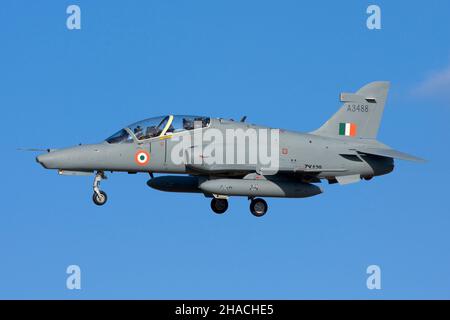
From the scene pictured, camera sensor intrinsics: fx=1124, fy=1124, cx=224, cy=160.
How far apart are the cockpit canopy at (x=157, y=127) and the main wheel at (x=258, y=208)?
2896 mm

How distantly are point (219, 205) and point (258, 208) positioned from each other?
1483mm

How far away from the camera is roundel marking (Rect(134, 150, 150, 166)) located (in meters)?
34.0

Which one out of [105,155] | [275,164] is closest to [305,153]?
[275,164]

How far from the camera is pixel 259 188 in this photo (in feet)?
112

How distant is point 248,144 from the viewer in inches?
1366

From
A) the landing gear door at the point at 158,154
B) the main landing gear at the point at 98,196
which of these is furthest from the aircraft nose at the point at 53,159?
the landing gear door at the point at 158,154

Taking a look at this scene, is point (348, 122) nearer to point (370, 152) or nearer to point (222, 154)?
point (370, 152)

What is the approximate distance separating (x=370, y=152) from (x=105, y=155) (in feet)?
27.7

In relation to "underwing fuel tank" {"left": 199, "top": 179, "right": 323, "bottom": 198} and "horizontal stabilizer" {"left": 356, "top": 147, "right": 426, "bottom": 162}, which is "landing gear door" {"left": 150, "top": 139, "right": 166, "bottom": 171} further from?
"horizontal stabilizer" {"left": 356, "top": 147, "right": 426, "bottom": 162}

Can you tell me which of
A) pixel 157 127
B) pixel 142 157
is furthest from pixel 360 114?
pixel 142 157

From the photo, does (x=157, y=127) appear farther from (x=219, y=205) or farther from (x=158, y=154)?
(x=219, y=205)

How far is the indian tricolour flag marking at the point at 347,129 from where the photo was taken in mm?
36594

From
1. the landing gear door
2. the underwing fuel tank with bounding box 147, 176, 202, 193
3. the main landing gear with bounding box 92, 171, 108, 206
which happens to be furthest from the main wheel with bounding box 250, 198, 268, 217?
the main landing gear with bounding box 92, 171, 108, 206

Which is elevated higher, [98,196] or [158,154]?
[158,154]
